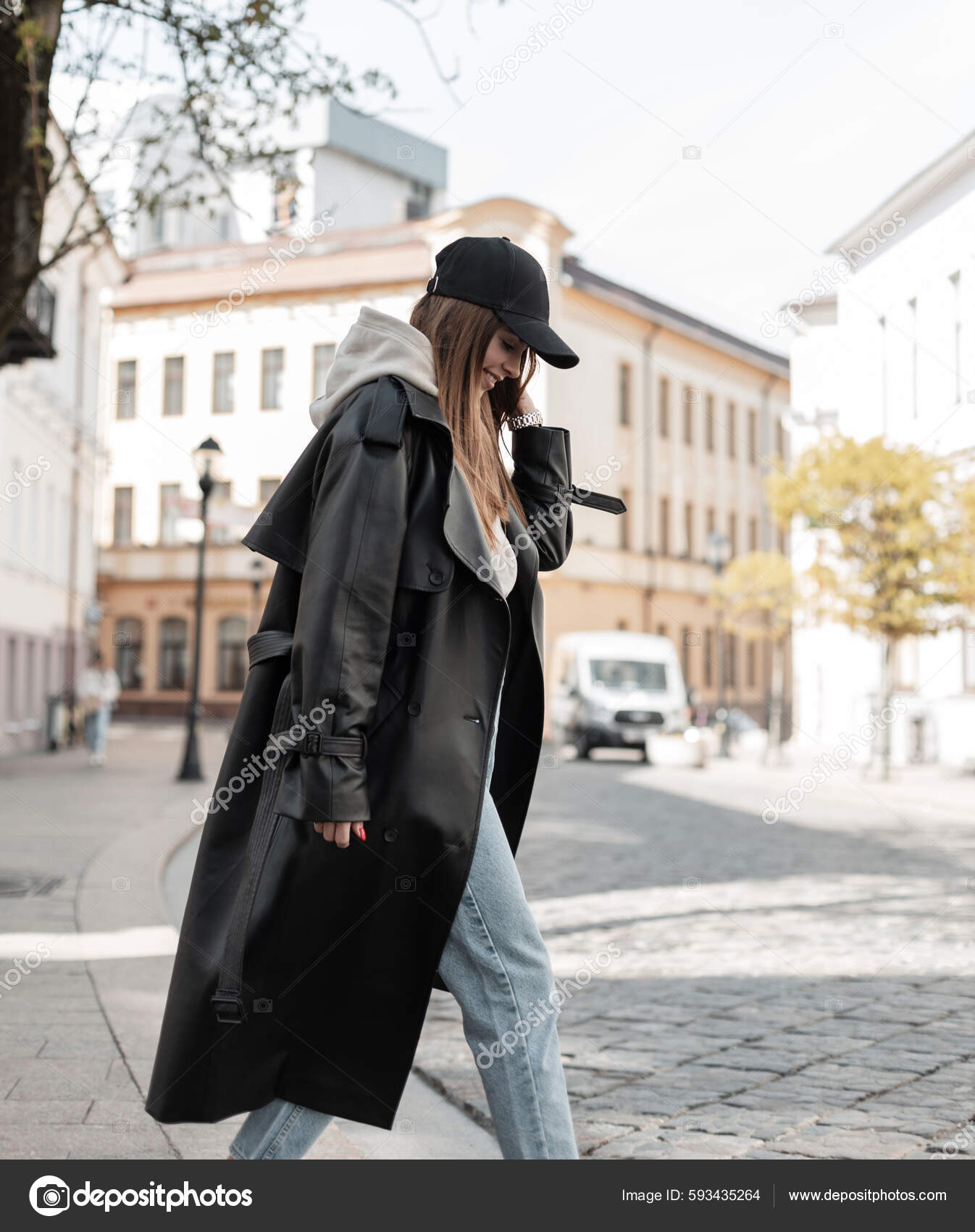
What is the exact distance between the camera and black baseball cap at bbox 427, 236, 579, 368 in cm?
271

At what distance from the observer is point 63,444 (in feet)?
93.5

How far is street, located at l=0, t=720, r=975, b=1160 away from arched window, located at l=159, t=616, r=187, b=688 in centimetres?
3441

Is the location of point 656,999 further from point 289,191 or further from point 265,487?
point 265,487

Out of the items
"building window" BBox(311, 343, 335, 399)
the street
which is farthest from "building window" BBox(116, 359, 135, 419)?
the street

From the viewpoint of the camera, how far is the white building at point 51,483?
23641mm

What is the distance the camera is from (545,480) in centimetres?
303

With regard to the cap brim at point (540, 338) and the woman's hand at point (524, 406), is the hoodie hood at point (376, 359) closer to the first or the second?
the cap brim at point (540, 338)

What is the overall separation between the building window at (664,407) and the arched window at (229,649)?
577 inches

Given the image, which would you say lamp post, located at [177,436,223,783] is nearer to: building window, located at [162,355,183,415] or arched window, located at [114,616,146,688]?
building window, located at [162,355,183,415]

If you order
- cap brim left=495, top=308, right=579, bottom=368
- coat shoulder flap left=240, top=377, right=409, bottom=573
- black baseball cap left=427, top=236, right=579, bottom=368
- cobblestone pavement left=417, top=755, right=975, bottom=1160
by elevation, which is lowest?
cobblestone pavement left=417, top=755, right=975, bottom=1160

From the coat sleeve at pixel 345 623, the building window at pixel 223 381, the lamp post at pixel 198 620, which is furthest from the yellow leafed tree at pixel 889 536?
the building window at pixel 223 381

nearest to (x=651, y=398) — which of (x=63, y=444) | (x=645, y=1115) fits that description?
(x=63, y=444)
